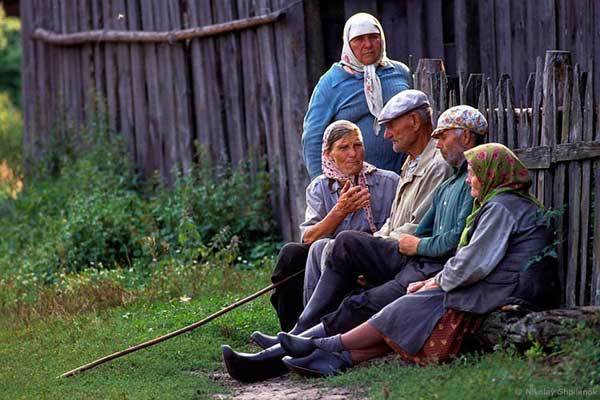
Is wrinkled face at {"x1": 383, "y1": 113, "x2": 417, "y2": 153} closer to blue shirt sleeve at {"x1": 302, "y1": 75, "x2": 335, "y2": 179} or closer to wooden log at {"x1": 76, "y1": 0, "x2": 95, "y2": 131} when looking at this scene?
blue shirt sleeve at {"x1": 302, "y1": 75, "x2": 335, "y2": 179}

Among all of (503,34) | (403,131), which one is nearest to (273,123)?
(503,34)

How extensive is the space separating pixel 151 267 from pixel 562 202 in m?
4.84

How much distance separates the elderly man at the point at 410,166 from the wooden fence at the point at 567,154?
45cm

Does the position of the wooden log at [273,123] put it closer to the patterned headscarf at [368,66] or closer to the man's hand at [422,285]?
the patterned headscarf at [368,66]

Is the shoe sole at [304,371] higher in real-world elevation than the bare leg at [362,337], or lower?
lower

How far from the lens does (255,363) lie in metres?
7.29

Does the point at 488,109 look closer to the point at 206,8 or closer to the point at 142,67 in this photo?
the point at 206,8

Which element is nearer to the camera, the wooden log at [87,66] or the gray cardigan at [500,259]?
the gray cardigan at [500,259]

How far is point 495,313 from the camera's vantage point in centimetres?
665

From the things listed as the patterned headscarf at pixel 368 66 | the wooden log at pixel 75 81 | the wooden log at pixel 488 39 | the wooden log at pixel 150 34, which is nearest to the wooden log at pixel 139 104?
the wooden log at pixel 150 34

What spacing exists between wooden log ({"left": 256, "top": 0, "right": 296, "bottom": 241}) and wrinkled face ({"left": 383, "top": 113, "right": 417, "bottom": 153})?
3869 mm

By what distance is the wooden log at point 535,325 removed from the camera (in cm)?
625

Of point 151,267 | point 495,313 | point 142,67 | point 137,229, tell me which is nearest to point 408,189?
point 495,313

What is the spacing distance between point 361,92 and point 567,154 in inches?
76.4
